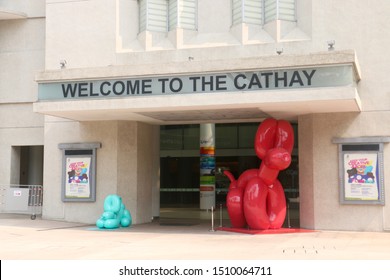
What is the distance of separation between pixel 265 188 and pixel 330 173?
2365 mm

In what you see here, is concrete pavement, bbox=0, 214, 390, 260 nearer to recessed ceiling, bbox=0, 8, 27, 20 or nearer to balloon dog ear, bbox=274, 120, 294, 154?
balloon dog ear, bbox=274, 120, 294, 154

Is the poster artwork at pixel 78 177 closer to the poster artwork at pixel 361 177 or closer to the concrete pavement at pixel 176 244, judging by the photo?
the concrete pavement at pixel 176 244

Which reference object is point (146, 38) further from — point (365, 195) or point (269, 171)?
point (365, 195)

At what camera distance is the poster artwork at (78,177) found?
18906 millimetres

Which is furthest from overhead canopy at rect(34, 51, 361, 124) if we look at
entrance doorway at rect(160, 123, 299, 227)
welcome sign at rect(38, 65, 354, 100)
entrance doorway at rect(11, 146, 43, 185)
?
entrance doorway at rect(160, 123, 299, 227)

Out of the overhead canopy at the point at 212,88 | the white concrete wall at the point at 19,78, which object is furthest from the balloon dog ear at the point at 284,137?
the white concrete wall at the point at 19,78

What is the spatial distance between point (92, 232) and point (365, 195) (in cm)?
822

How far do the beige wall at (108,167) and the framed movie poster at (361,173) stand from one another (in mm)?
6976

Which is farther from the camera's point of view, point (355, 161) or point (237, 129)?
point (237, 129)

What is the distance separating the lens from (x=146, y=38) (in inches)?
734

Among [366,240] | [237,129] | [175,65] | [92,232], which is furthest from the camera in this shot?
[237,129]

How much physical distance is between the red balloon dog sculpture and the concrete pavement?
0.67 metres

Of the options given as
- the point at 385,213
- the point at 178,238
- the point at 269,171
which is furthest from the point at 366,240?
the point at 178,238

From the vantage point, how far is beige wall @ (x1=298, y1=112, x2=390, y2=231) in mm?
16078
